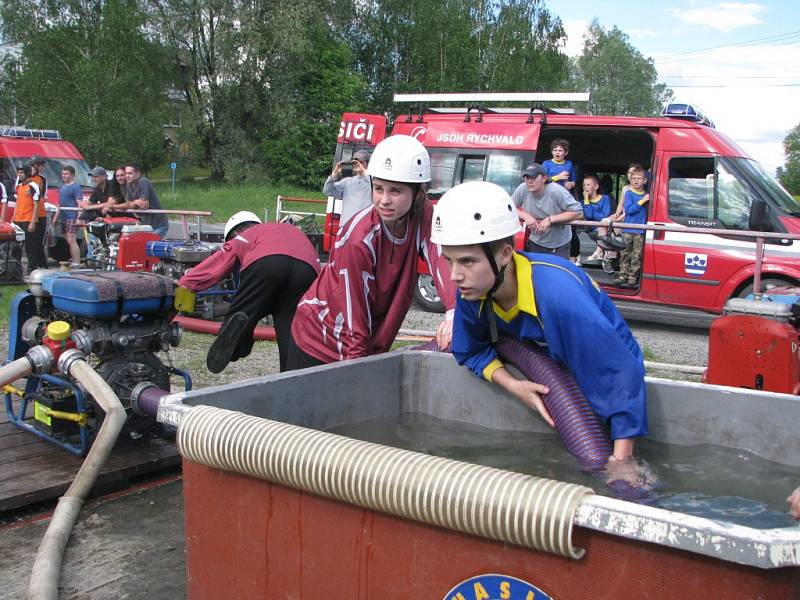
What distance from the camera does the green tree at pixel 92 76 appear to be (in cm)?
3528

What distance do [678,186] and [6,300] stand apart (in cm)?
872

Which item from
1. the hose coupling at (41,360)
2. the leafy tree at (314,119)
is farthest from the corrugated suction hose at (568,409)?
the leafy tree at (314,119)

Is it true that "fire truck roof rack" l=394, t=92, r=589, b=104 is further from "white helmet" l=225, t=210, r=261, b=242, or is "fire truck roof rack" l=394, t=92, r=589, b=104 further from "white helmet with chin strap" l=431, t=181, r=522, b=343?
"white helmet with chin strap" l=431, t=181, r=522, b=343

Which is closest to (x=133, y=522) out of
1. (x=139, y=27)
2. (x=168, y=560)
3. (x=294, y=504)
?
(x=168, y=560)

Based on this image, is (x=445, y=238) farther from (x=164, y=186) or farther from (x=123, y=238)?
(x=164, y=186)

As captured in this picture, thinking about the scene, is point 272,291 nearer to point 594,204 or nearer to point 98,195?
point 594,204

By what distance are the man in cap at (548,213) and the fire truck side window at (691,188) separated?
1.57 meters

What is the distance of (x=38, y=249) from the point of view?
13.1 meters

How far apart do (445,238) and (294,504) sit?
105cm

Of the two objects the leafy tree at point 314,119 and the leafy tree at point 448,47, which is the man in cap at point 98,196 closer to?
the leafy tree at point 314,119

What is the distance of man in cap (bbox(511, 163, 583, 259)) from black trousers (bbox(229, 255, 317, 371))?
429 centimetres

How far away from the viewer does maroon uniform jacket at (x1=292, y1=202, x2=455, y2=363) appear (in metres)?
3.73

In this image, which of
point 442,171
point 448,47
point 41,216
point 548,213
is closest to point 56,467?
point 548,213

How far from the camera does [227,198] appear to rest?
3156 cm
